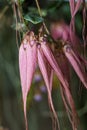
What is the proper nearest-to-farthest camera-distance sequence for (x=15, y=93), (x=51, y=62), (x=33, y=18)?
(x=51, y=62)
(x=33, y=18)
(x=15, y=93)

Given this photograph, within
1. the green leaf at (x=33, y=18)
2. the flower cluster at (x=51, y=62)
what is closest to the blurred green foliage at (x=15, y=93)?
the green leaf at (x=33, y=18)

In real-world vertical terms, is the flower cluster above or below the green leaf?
below

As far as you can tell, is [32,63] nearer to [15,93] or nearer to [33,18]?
[33,18]

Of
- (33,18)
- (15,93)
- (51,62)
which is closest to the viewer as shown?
(51,62)

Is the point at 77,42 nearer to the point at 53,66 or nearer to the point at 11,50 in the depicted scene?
the point at 53,66

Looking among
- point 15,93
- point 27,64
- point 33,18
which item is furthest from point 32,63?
point 15,93

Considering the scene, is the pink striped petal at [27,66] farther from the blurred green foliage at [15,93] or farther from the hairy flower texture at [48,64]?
the blurred green foliage at [15,93]

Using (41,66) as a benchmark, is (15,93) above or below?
below

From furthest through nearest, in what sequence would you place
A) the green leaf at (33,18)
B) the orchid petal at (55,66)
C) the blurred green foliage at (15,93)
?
1. the blurred green foliage at (15,93)
2. the green leaf at (33,18)
3. the orchid petal at (55,66)

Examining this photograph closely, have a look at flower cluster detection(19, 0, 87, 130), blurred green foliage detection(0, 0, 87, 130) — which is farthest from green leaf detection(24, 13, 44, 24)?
blurred green foliage detection(0, 0, 87, 130)

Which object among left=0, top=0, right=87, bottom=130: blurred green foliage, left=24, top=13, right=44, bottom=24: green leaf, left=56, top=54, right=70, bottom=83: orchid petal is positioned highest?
left=24, top=13, right=44, bottom=24: green leaf

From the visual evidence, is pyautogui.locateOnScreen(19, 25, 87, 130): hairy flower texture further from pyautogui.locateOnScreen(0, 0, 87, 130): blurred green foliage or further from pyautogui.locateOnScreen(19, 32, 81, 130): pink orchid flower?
pyautogui.locateOnScreen(0, 0, 87, 130): blurred green foliage

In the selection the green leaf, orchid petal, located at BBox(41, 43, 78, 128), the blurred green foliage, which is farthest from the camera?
the blurred green foliage

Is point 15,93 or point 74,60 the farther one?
point 15,93
